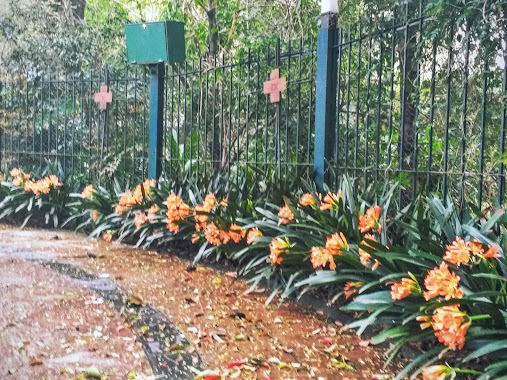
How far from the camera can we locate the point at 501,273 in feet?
10.5

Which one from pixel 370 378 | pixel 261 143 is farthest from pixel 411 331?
pixel 261 143

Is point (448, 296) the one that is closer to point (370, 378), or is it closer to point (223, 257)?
point (370, 378)

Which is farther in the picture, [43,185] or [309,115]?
[43,185]

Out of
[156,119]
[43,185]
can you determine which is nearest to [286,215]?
[156,119]

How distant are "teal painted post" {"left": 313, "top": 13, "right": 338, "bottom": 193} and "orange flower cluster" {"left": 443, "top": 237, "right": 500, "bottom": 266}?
2507 mm

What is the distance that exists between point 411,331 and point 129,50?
5.46m

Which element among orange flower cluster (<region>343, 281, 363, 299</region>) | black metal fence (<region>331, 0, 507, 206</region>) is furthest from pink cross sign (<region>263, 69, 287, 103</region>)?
orange flower cluster (<region>343, 281, 363, 299</region>)

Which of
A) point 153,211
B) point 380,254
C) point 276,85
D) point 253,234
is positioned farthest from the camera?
point 153,211

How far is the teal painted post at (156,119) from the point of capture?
7.64 metres

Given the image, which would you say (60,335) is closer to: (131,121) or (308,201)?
(308,201)

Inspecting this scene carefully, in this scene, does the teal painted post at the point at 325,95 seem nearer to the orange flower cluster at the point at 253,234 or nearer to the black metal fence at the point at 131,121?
the orange flower cluster at the point at 253,234

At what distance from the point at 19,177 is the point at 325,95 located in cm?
536

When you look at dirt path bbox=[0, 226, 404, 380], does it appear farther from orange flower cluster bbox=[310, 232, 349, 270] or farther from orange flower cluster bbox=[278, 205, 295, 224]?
orange flower cluster bbox=[278, 205, 295, 224]

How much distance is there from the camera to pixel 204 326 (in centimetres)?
396
